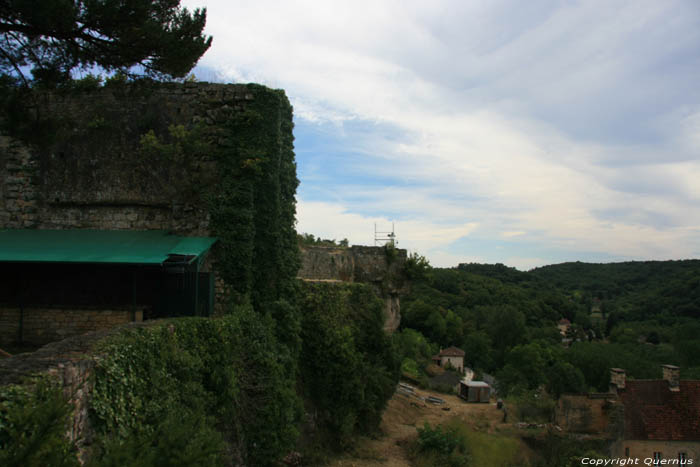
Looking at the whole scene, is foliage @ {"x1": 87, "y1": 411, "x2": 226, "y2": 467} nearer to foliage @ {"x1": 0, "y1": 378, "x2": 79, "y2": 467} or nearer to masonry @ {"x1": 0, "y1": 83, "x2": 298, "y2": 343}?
foliage @ {"x1": 0, "y1": 378, "x2": 79, "y2": 467}

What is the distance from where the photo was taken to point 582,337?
8631 centimetres

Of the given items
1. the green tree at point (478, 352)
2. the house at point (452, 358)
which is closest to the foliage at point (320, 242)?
the house at point (452, 358)

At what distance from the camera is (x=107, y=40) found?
8.93 meters

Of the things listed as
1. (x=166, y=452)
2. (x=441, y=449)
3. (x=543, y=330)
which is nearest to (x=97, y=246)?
(x=166, y=452)

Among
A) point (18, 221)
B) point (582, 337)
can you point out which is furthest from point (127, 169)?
point (582, 337)

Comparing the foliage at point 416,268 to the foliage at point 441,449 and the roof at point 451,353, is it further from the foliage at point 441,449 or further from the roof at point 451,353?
the roof at point 451,353

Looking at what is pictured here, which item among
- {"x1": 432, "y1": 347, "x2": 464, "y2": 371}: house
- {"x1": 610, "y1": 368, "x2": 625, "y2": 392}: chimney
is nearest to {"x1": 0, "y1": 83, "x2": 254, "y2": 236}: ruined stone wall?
{"x1": 610, "y1": 368, "x2": 625, "y2": 392}: chimney

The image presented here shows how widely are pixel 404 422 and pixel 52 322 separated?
12.7 meters

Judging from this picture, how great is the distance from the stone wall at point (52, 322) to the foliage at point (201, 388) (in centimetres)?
216

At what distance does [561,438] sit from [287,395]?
15247 mm

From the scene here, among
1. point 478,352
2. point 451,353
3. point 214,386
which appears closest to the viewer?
point 214,386

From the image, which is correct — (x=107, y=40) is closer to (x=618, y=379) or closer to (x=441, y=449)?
(x=441, y=449)

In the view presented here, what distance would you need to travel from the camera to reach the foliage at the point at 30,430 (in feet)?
9.17

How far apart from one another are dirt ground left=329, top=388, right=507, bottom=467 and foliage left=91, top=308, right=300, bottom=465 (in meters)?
3.34
